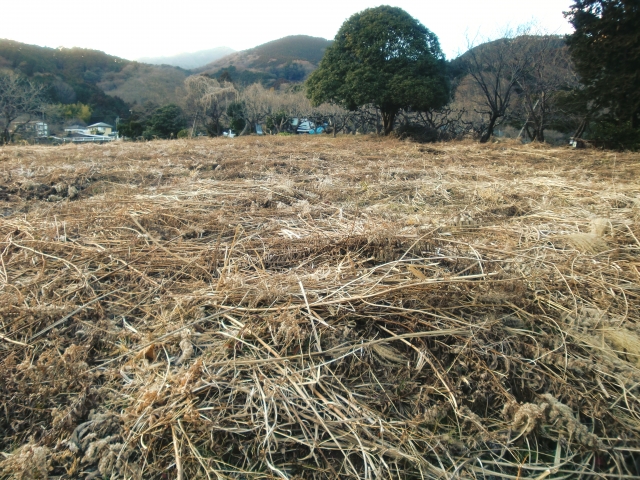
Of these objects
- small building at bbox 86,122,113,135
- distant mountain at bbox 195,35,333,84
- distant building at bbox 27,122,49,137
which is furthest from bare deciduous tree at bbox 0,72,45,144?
distant mountain at bbox 195,35,333,84

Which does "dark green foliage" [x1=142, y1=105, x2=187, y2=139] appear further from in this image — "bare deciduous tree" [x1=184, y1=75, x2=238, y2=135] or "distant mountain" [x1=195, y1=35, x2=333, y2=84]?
"distant mountain" [x1=195, y1=35, x2=333, y2=84]

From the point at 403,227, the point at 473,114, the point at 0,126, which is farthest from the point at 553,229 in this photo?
the point at 0,126

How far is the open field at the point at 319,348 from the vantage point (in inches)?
44.3

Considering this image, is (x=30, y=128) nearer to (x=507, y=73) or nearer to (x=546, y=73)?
(x=507, y=73)

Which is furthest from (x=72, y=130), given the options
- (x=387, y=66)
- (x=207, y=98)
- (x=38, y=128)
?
(x=387, y=66)

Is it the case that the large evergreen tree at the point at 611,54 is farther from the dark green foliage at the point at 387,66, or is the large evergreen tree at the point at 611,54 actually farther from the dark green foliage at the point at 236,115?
the dark green foliage at the point at 236,115

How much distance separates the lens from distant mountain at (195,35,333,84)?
74625 mm

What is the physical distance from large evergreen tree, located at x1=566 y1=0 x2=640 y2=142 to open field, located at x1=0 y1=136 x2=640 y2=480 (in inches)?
336

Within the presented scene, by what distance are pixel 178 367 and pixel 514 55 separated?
1600 cm

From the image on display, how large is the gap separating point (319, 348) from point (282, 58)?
100139 mm

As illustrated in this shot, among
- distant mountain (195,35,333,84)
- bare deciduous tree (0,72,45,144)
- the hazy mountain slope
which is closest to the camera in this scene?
bare deciduous tree (0,72,45,144)

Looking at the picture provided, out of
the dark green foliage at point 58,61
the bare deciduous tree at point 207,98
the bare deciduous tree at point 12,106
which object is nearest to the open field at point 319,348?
the bare deciduous tree at point 12,106

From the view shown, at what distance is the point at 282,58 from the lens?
298 feet

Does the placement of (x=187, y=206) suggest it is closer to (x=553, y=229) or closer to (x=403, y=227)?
(x=403, y=227)
